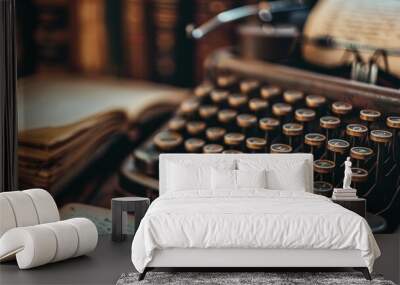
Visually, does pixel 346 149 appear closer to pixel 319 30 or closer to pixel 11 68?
pixel 319 30

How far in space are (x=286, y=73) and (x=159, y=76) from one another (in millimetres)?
1216

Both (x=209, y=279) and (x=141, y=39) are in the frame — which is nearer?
(x=209, y=279)

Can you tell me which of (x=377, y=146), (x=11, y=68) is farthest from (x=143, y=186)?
(x=377, y=146)

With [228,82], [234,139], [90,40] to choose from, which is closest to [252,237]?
[234,139]

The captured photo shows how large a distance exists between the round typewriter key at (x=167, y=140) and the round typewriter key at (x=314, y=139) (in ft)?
3.86

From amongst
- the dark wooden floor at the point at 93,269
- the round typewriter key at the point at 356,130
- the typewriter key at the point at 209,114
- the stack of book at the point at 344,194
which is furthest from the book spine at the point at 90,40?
the stack of book at the point at 344,194

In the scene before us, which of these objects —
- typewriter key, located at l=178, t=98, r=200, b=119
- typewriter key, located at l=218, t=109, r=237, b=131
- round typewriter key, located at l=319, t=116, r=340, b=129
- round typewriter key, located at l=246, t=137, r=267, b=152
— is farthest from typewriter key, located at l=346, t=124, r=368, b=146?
typewriter key, located at l=178, t=98, r=200, b=119

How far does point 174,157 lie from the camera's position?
6.82m

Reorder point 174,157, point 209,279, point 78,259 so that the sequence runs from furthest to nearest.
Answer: point 174,157, point 78,259, point 209,279

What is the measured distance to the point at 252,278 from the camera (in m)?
5.25

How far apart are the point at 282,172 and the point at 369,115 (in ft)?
3.66

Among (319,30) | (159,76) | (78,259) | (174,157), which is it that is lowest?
(78,259)

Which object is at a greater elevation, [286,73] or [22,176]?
[286,73]

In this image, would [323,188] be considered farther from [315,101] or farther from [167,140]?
[167,140]
